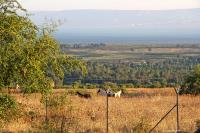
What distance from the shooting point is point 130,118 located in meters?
23.2

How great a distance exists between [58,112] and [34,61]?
7338mm

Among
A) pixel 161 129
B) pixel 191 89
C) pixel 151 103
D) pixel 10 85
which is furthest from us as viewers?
pixel 191 89

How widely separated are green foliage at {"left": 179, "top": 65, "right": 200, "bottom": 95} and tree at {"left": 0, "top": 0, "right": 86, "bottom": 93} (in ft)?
73.4

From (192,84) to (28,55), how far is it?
990 inches

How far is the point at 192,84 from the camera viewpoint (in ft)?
132

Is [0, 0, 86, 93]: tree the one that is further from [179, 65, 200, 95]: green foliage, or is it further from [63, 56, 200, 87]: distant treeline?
[63, 56, 200, 87]: distant treeline

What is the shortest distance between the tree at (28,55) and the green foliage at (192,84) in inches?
881

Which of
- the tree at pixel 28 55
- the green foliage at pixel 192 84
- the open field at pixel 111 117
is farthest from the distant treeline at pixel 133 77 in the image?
the tree at pixel 28 55

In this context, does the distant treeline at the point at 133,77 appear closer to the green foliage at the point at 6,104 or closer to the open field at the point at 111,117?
the open field at the point at 111,117

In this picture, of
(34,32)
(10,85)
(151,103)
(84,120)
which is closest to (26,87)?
(10,85)

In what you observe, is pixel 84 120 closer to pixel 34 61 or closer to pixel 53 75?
pixel 53 75

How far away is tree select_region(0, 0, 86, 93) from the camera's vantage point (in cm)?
1670

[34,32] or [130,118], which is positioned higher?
[34,32]

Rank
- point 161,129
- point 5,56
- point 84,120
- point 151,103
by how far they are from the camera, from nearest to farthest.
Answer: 1. point 5,56
2. point 161,129
3. point 84,120
4. point 151,103
